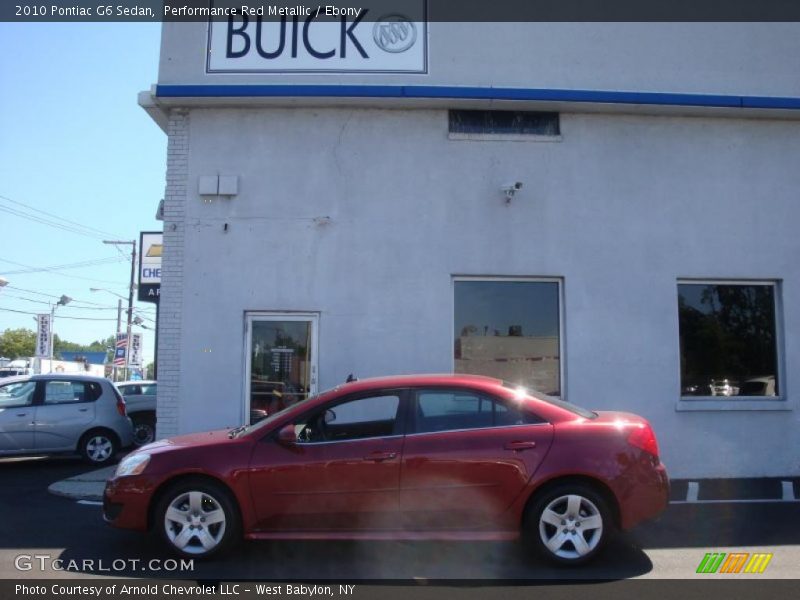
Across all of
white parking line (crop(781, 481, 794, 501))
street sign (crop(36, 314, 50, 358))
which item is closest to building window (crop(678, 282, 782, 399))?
white parking line (crop(781, 481, 794, 501))

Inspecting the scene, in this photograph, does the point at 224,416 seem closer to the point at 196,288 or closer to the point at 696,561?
the point at 196,288

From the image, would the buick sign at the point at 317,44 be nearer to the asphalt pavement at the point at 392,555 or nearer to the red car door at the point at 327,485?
the red car door at the point at 327,485

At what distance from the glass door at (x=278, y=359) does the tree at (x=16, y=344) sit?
275 feet

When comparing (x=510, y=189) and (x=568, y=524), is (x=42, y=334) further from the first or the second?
(x=568, y=524)

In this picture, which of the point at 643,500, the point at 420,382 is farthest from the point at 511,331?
the point at 643,500

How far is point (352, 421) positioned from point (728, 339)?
19.8ft

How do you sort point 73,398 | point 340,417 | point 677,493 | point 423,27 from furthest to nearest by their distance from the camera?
point 73,398 < point 423,27 < point 677,493 < point 340,417

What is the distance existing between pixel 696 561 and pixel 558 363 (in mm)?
3888

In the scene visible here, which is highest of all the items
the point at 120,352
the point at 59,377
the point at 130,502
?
the point at 120,352

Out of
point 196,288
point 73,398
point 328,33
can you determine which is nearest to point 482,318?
point 196,288

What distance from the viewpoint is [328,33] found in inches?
396

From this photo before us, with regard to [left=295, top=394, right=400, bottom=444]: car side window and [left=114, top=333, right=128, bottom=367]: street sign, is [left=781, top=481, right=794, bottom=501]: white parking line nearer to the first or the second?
[left=295, top=394, right=400, bottom=444]: car side window

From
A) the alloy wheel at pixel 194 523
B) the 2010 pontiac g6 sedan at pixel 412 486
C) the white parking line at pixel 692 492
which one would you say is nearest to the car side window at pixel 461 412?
the 2010 pontiac g6 sedan at pixel 412 486

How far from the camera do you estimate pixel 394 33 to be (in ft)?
33.1
